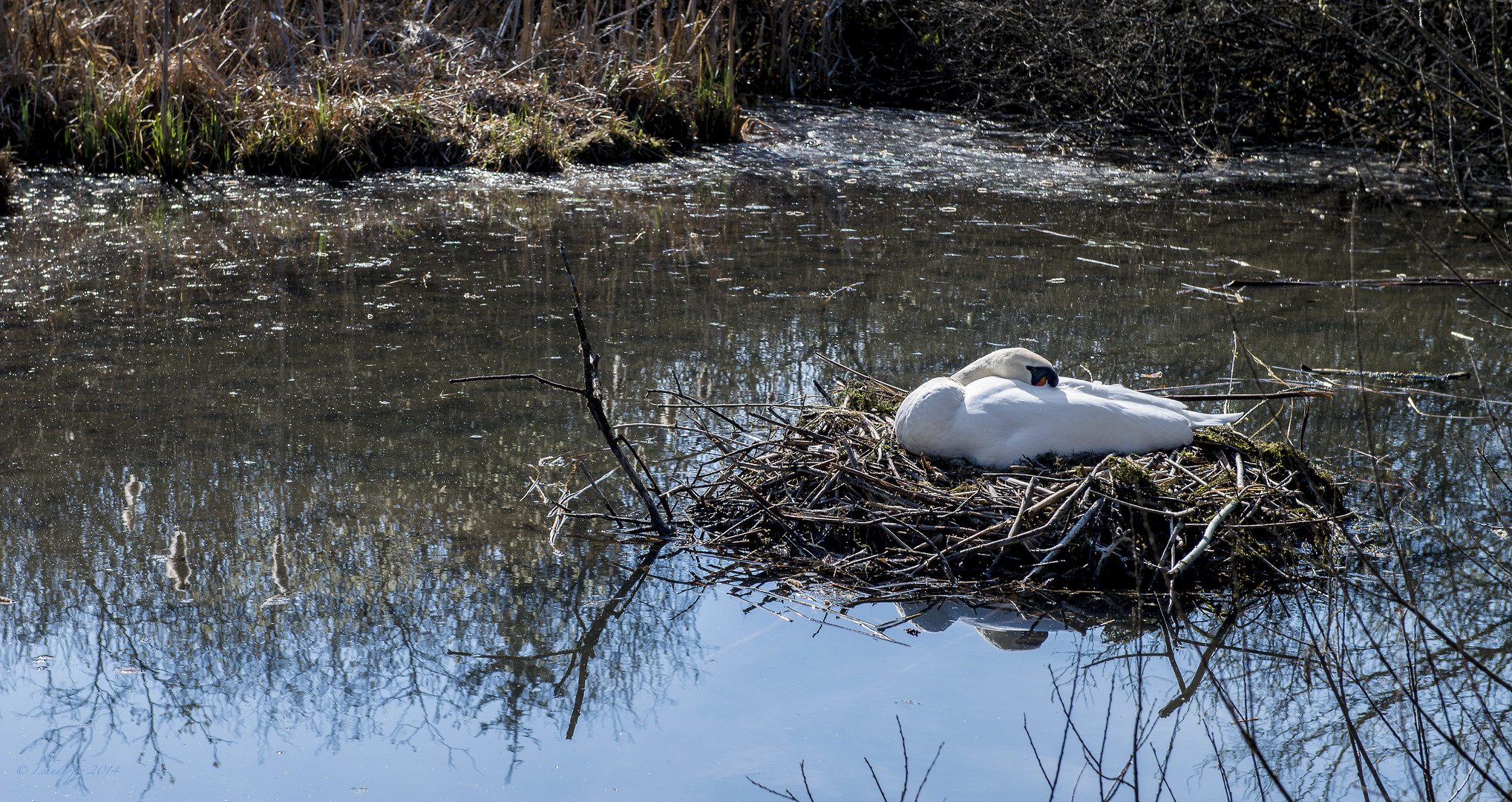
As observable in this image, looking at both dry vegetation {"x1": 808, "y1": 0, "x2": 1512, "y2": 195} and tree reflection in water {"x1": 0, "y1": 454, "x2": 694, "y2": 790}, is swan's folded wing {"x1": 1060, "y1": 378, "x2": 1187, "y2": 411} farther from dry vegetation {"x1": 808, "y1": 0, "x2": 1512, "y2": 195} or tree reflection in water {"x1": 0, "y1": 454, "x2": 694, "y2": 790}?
dry vegetation {"x1": 808, "y1": 0, "x2": 1512, "y2": 195}

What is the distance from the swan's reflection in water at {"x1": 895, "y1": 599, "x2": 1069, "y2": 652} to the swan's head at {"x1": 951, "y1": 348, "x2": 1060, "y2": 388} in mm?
1147

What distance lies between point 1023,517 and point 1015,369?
1002 millimetres

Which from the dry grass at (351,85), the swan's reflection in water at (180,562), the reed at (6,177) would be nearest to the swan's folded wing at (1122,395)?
the swan's reflection in water at (180,562)

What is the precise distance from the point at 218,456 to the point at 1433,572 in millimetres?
4466

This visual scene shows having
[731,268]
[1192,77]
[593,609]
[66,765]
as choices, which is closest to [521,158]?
[731,268]

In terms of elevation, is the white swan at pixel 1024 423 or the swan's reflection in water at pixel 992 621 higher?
the white swan at pixel 1024 423

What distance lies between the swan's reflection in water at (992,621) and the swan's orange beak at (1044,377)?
115 cm

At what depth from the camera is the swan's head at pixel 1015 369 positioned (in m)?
4.75

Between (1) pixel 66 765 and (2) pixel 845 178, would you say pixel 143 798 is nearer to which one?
(1) pixel 66 765

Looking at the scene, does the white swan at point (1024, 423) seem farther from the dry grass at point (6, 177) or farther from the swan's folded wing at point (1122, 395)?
the dry grass at point (6, 177)

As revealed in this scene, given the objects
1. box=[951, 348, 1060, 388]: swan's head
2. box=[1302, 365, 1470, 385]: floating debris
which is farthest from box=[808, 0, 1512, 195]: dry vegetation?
box=[951, 348, 1060, 388]: swan's head

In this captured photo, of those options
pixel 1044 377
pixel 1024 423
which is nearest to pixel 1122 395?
pixel 1044 377

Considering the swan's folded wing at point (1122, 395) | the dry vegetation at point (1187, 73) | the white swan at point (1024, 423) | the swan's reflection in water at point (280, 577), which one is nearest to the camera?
the swan's reflection in water at point (280, 577)

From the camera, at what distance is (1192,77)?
13.2 m
